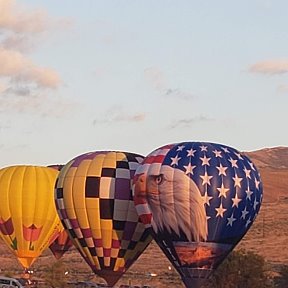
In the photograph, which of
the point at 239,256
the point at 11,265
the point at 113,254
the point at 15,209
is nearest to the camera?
the point at 113,254

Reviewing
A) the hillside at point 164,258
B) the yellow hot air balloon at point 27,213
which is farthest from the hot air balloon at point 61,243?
the hillside at point 164,258

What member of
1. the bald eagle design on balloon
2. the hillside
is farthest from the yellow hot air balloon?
the hillside

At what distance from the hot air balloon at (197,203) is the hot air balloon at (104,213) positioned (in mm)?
2168

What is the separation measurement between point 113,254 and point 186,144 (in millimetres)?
5461

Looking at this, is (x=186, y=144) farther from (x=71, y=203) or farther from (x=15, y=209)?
(x=15, y=209)

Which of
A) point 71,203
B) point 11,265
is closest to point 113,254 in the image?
point 71,203

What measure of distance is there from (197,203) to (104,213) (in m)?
4.75

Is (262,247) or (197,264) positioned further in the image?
(262,247)

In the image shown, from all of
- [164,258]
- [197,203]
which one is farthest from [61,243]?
[164,258]

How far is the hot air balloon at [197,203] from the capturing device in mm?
33625

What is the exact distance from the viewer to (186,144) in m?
35.3

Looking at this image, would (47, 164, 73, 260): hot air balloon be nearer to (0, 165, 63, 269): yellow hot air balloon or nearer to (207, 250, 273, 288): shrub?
(0, 165, 63, 269): yellow hot air balloon

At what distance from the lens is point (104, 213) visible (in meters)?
36.9

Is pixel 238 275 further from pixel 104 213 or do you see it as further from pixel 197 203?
pixel 197 203
